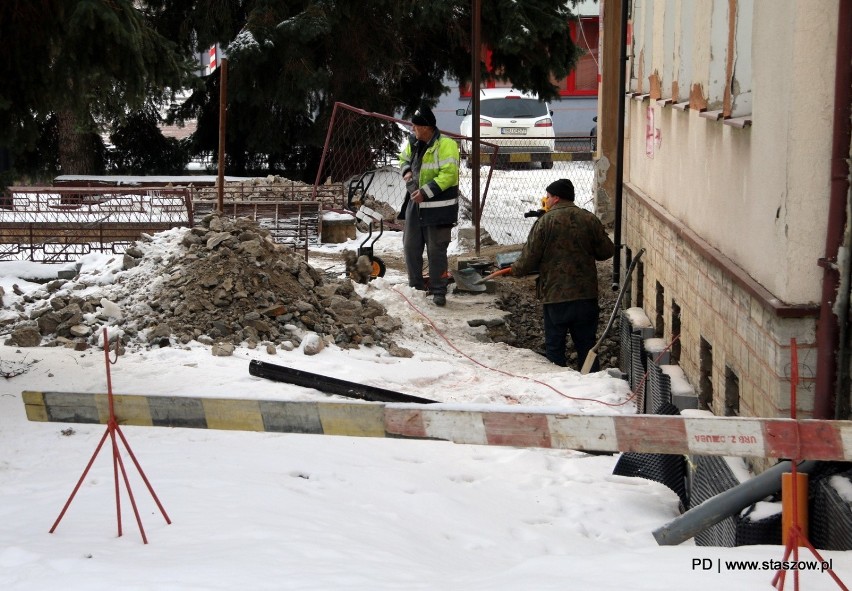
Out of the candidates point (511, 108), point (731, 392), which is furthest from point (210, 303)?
point (511, 108)

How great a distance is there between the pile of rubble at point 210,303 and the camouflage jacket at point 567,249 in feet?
4.93

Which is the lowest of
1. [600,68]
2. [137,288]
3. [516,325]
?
[516,325]

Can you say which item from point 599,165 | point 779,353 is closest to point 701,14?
point 779,353

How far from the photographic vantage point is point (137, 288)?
390 inches

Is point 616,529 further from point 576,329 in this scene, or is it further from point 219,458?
point 576,329

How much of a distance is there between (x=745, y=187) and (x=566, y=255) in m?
4.35

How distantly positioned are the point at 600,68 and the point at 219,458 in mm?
11737

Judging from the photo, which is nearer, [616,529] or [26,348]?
[616,529]

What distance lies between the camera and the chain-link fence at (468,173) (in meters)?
17.9

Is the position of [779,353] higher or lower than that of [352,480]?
higher

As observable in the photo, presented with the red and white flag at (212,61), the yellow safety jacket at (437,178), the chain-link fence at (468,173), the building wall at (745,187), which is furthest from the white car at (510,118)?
the building wall at (745,187)

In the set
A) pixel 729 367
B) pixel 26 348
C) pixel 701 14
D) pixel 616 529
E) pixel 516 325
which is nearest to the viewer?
pixel 616 529

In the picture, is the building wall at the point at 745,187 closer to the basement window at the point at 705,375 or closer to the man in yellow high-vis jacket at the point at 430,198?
the basement window at the point at 705,375

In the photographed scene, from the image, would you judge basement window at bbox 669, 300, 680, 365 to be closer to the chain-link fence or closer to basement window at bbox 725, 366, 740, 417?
basement window at bbox 725, 366, 740, 417
